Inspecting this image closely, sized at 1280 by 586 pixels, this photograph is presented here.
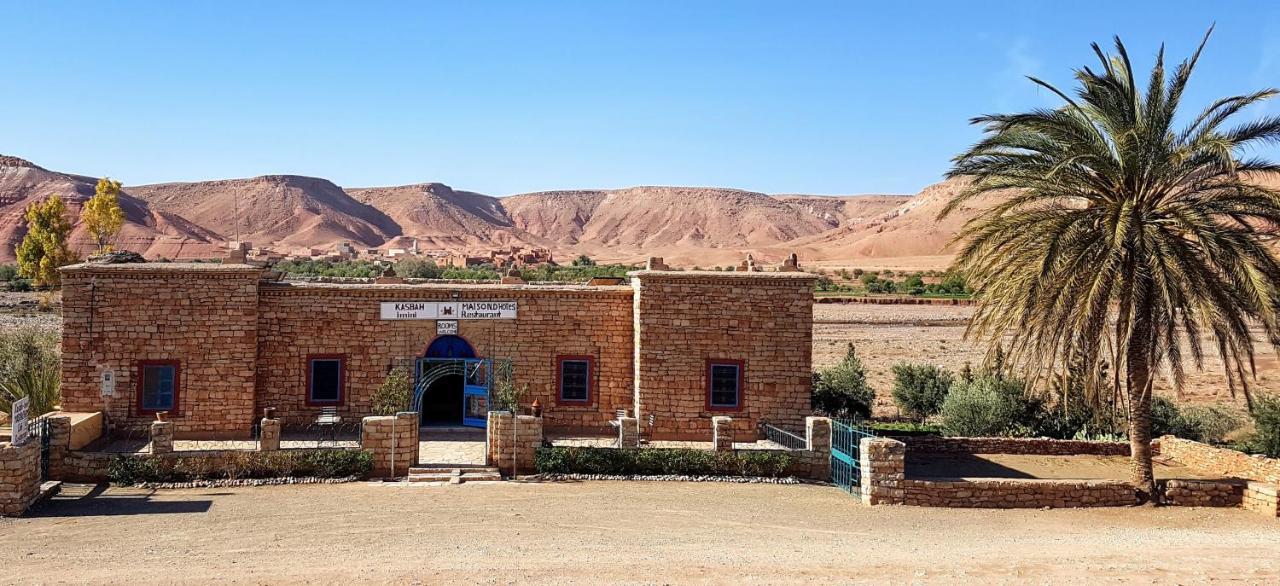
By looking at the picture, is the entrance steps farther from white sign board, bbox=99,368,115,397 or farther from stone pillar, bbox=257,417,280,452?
white sign board, bbox=99,368,115,397

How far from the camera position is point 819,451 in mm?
17812

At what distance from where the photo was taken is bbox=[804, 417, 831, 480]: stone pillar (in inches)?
701

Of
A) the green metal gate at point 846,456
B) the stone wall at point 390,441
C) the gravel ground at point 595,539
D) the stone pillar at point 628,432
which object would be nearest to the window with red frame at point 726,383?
the green metal gate at point 846,456

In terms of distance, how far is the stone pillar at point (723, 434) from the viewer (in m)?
17.6

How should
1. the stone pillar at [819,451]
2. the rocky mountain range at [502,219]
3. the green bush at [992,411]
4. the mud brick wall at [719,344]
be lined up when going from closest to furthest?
the stone pillar at [819,451] < the mud brick wall at [719,344] < the green bush at [992,411] < the rocky mountain range at [502,219]

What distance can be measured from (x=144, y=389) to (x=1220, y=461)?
2072 centimetres

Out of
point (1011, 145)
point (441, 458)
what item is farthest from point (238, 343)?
point (1011, 145)

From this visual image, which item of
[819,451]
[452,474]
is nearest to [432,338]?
[452,474]

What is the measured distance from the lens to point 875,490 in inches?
624

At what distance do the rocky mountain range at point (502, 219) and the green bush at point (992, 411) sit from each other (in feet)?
241

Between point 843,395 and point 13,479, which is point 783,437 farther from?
point 13,479

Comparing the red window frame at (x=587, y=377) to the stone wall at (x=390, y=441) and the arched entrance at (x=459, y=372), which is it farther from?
the stone wall at (x=390, y=441)

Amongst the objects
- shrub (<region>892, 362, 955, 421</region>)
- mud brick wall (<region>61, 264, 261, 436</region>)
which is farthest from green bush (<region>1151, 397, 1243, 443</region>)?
mud brick wall (<region>61, 264, 261, 436</region>)

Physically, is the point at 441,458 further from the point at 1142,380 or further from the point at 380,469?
the point at 1142,380
